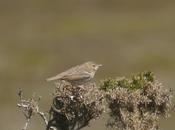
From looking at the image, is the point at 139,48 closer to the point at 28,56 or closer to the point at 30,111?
the point at 28,56

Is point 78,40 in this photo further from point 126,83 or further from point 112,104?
point 112,104

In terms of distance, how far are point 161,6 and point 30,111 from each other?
42.2 m

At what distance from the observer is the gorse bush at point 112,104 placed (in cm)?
1322

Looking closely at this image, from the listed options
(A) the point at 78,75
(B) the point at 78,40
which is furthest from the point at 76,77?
(B) the point at 78,40

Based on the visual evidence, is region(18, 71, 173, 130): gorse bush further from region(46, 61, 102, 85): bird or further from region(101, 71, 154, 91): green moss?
region(46, 61, 102, 85): bird

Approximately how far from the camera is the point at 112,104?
530 inches

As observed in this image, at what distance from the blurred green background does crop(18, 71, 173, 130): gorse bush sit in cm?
1812

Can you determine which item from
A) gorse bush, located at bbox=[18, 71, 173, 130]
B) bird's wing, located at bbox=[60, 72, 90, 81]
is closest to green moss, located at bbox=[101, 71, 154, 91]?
gorse bush, located at bbox=[18, 71, 173, 130]

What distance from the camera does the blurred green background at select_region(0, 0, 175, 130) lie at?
40.3m

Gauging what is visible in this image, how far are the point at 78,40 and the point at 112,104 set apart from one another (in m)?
34.2

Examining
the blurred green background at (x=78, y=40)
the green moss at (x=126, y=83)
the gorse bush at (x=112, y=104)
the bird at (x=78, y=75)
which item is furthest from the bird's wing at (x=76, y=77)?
the blurred green background at (x=78, y=40)

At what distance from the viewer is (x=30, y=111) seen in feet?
43.3

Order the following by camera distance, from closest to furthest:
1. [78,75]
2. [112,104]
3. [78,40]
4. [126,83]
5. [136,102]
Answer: [136,102] < [112,104] < [126,83] < [78,75] < [78,40]

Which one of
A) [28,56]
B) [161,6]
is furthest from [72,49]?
[161,6]
